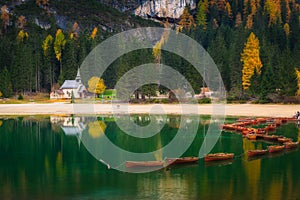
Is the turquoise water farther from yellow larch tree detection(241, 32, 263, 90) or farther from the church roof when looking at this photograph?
the church roof

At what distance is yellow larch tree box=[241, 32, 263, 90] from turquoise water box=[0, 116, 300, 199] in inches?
1613

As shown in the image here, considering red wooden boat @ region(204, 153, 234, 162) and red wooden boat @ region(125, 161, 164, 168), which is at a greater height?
red wooden boat @ region(204, 153, 234, 162)

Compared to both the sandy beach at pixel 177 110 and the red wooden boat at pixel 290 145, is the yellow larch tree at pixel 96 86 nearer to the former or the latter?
the sandy beach at pixel 177 110

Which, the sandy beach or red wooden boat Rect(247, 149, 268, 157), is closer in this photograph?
red wooden boat Rect(247, 149, 268, 157)

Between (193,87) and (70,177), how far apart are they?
63.5 meters

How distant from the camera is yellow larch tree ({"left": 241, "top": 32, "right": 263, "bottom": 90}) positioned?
87875mm

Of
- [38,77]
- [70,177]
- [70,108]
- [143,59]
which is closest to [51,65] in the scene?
[38,77]

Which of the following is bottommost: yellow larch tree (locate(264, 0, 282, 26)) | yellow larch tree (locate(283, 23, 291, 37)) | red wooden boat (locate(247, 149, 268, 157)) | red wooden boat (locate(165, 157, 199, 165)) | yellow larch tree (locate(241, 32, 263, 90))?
red wooden boat (locate(165, 157, 199, 165))

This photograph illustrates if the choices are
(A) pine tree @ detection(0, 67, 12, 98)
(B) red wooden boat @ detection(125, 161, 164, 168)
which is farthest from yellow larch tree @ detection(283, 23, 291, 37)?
(B) red wooden boat @ detection(125, 161, 164, 168)

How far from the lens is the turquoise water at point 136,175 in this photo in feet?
83.0

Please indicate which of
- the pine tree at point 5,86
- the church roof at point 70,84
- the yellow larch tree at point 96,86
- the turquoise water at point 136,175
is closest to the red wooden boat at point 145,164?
the turquoise water at point 136,175

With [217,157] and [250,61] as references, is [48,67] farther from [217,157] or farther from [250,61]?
[217,157]

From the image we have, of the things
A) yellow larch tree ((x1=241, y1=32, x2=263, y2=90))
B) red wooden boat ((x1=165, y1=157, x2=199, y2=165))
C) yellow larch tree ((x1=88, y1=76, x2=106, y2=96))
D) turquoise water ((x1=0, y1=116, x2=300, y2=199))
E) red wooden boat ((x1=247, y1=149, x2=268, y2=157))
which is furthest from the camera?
yellow larch tree ((x1=88, y1=76, x2=106, y2=96))

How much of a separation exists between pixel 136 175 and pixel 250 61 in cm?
6424
